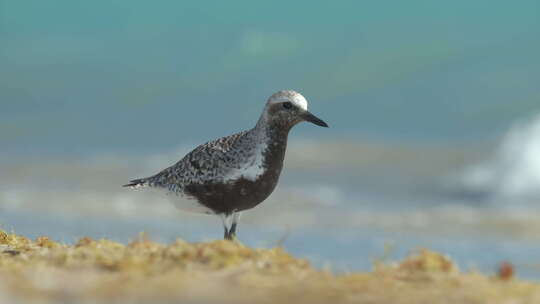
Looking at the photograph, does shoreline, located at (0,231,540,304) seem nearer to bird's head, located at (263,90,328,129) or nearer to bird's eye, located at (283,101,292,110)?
bird's head, located at (263,90,328,129)

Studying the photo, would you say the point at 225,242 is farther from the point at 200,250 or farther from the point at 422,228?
the point at 422,228

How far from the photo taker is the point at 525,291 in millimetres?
6156

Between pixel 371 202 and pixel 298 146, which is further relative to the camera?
pixel 298 146

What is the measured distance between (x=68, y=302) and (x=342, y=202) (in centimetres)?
3006

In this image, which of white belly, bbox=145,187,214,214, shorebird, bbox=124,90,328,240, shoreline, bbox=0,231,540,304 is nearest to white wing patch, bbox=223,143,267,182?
shorebird, bbox=124,90,328,240

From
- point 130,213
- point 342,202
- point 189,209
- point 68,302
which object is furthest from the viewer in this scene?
point 342,202

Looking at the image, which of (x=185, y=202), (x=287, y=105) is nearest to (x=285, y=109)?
(x=287, y=105)

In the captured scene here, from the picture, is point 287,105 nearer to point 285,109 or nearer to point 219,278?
point 285,109

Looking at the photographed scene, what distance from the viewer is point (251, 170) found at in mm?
9242

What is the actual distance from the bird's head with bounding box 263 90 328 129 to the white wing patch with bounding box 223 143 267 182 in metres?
0.37

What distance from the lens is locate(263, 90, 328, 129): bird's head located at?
944 centimetres

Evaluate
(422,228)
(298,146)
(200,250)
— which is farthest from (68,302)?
(298,146)

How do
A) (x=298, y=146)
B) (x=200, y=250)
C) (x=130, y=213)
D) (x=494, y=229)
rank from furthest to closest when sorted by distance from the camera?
1. (x=298, y=146)
2. (x=130, y=213)
3. (x=494, y=229)
4. (x=200, y=250)

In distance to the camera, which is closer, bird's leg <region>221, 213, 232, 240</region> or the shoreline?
the shoreline
